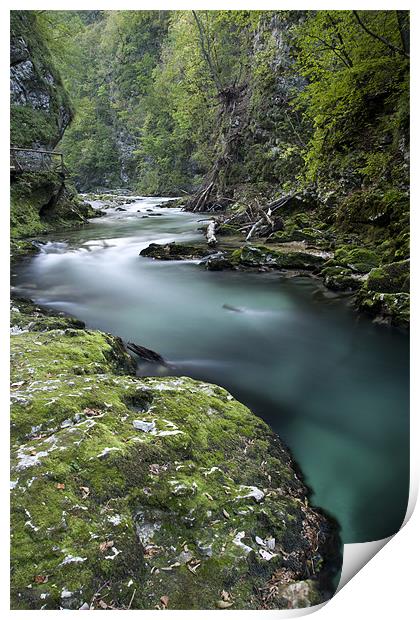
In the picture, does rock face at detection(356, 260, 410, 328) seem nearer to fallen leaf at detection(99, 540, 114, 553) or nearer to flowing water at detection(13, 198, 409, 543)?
flowing water at detection(13, 198, 409, 543)

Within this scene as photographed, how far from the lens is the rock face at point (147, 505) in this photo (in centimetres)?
130

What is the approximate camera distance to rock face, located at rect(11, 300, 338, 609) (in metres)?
1.30

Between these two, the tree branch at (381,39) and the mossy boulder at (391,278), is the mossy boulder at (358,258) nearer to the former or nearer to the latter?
the mossy boulder at (391,278)

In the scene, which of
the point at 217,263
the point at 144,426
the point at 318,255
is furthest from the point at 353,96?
the point at 144,426

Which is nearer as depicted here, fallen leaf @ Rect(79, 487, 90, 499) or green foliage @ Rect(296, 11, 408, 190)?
fallen leaf @ Rect(79, 487, 90, 499)

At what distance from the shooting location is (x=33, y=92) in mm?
2830

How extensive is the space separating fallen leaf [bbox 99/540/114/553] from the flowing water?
3.48 feet

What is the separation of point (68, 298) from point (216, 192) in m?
1.90

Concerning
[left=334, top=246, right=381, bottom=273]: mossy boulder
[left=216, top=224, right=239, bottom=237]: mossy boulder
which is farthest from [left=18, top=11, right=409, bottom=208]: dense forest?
[left=216, top=224, right=239, bottom=237]: mossy boulder

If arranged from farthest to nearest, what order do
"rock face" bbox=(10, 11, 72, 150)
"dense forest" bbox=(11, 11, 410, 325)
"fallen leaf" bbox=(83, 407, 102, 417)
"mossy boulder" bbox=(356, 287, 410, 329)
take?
→ "mossy boulder" bbox=(356, 287, 410, 329), "dense forest" bbox=(11, 11, 410, 325), "rock face" bbox=(10, 11, 72, 150), "fallen leaf" bbox=(83, 407, 102, 417)

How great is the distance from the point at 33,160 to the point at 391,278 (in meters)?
3.22

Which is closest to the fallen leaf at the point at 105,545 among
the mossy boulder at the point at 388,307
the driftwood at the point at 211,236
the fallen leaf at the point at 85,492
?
the fallen leaf at the point at 85,492

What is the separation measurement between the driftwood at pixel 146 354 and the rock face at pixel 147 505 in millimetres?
738
